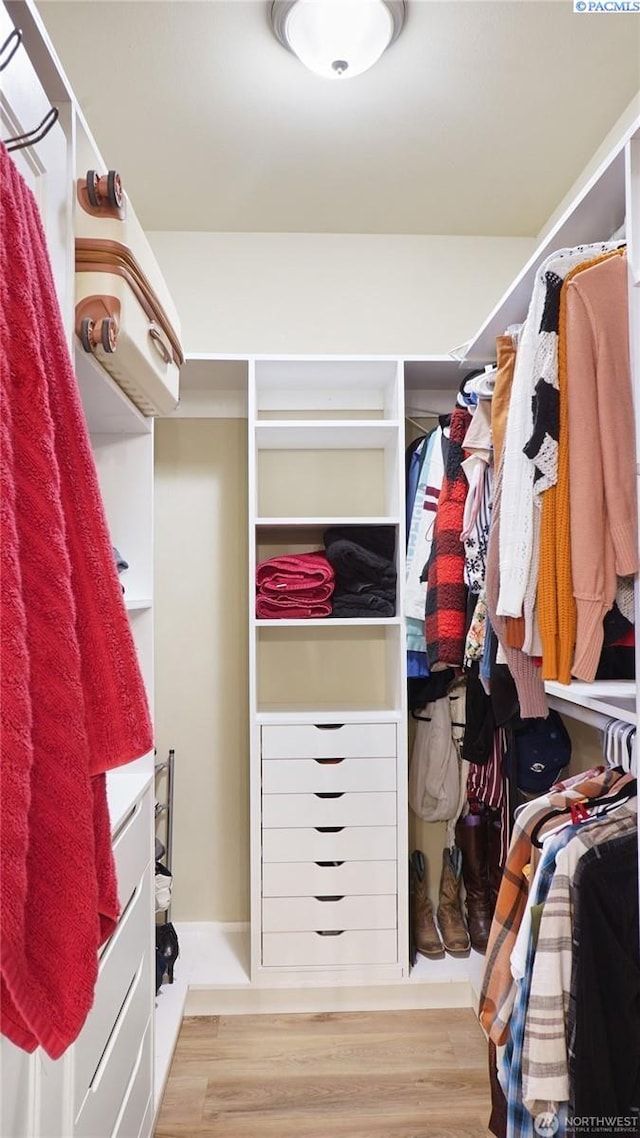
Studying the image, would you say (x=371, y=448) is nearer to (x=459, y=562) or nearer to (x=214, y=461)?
(x=214, y=461)

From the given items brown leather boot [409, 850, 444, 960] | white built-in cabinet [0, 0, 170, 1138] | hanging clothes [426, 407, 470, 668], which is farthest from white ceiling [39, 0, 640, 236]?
brown leather boot [409, 850, 444, 960]

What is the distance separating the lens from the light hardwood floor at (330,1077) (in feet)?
5.71

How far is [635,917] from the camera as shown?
1.19m

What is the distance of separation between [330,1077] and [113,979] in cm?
98

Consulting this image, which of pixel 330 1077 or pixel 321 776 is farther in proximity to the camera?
pixel 321 776

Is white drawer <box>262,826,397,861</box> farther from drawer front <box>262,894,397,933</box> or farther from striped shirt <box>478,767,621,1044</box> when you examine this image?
striped shirt <box>478,767,621,1044</box>

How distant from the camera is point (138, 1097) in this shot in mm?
1537

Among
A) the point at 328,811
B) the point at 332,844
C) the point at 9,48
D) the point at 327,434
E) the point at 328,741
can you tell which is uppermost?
the point at 9,48

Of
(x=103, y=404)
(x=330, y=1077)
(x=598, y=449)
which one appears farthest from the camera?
(x=330, y=1077)

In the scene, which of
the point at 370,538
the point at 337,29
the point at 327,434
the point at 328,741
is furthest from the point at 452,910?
the point at 337,29

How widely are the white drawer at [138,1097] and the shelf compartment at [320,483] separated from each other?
171 cm

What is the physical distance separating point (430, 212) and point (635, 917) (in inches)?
90.2

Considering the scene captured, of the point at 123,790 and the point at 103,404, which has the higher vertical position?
the point at 103,404

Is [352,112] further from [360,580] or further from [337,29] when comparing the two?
[360,580]
